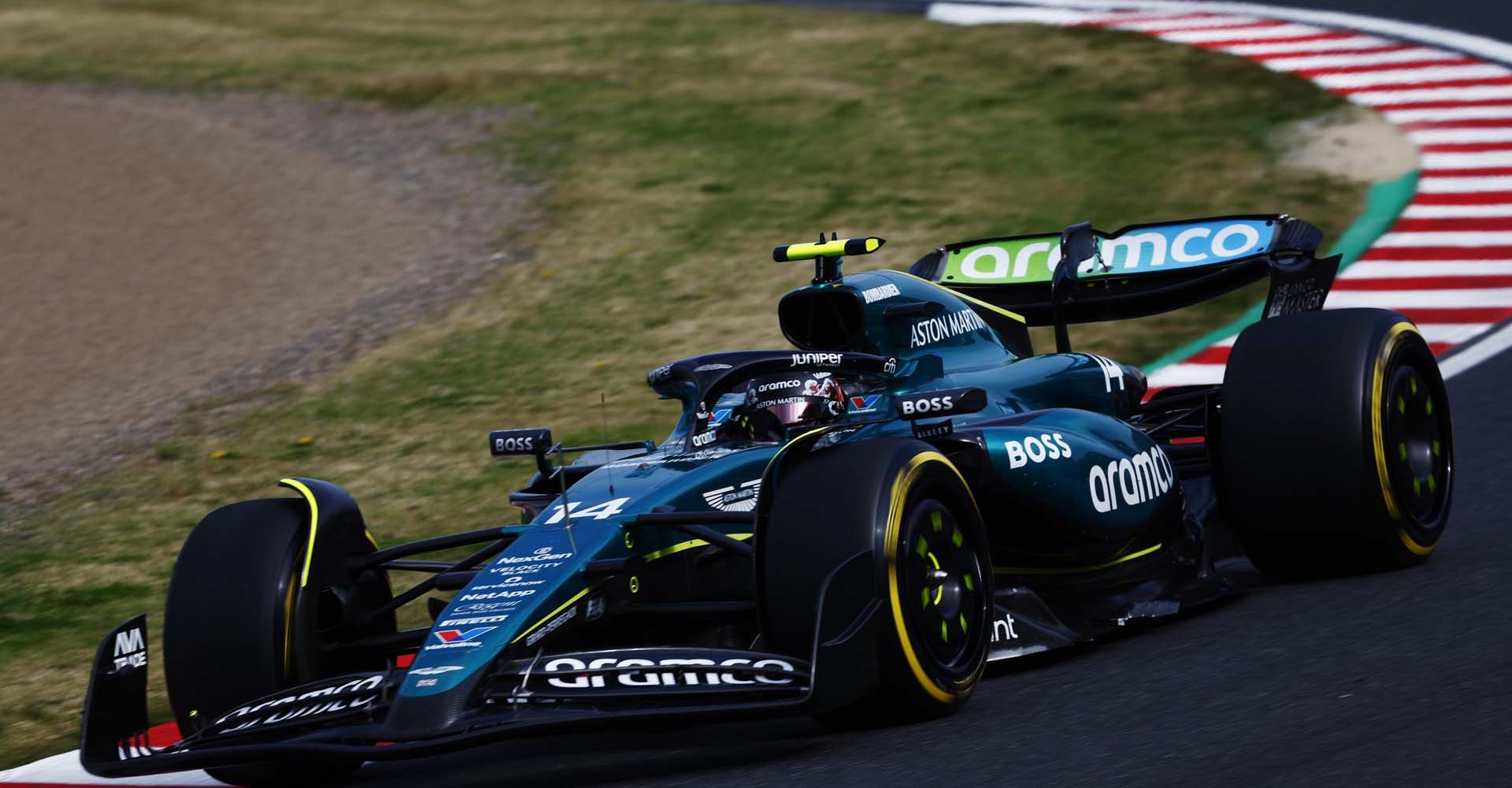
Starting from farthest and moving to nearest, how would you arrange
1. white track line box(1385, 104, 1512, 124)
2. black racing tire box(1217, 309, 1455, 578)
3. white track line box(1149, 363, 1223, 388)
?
white track line box(1385, 104, 1512, 124) < white track line box(1149, 363, 1223, 388) < black racing tire box(1217, 309, 1455, 578)

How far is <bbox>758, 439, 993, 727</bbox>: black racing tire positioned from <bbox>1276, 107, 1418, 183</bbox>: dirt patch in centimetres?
873

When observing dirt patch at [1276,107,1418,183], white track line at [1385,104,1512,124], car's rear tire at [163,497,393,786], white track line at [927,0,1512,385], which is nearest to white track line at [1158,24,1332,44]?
white track line at [927,0,1512,385]

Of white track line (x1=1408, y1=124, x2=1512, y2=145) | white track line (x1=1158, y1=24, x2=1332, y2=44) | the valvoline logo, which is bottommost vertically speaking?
white track line (x1=1408, y1=124, x2=1512, y2=145)

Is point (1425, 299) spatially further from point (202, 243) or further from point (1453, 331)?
point (202, 243)

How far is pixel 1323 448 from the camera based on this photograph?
21.1 ft

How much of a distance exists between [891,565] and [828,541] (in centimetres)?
17

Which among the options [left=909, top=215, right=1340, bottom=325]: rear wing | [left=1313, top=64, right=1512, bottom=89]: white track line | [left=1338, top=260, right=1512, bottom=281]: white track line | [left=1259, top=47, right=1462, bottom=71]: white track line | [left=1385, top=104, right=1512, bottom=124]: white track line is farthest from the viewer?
[left=1259, top=47, right=1462, bottom=71]: white track line

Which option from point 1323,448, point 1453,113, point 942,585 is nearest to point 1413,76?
point 1453,113

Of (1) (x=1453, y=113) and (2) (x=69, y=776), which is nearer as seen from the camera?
(2) (x=69, y=776)

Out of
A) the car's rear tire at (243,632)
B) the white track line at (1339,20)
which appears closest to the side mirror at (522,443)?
the car's rear tire at (243,632)

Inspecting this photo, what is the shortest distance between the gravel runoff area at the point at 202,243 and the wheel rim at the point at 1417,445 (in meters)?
6.85

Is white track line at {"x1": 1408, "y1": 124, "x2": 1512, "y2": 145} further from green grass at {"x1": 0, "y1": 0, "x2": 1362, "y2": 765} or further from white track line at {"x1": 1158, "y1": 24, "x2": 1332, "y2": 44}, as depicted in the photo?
white track line at {"x1": 1158, "y1": 24, "x2": 1332, "y2": 44}

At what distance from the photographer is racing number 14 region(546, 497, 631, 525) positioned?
549cm

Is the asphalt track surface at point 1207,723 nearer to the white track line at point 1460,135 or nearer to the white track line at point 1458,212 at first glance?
the white track line at point 1458,212
